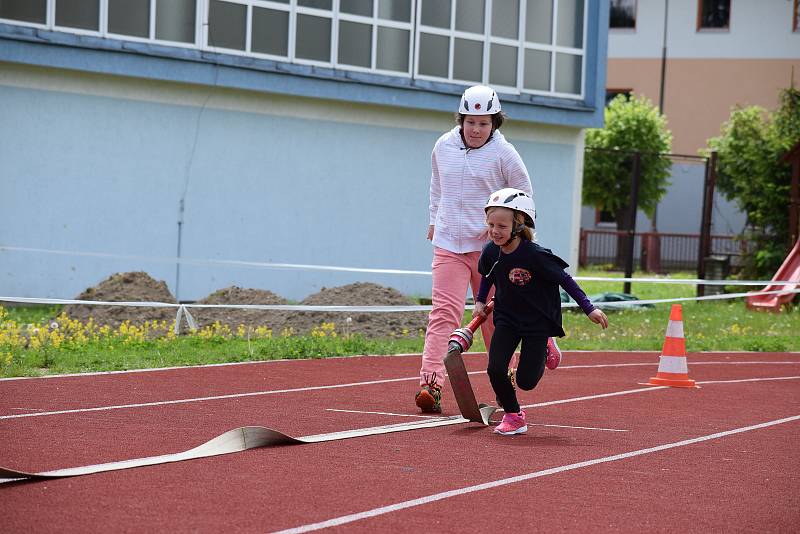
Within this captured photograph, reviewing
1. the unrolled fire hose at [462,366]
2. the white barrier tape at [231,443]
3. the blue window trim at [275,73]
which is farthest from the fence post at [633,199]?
the white barrier tape at [231,443]

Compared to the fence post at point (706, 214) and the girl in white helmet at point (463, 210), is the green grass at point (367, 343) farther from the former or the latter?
the girl in white helmet at point (463, 210)

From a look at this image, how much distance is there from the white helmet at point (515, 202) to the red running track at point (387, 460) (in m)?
1.41

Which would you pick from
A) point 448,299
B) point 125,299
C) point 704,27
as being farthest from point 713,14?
point 448,299

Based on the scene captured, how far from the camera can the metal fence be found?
48.3 m

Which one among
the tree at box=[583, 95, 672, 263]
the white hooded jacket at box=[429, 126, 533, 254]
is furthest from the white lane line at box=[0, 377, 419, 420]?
the tree at box=[583, 95, 672, 263]

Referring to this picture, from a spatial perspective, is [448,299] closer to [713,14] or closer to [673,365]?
[673,365]

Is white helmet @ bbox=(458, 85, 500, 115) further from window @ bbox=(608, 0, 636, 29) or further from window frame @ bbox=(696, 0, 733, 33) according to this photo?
window @ bbox=(608, 0, 636, 29)

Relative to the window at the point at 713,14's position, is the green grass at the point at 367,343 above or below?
below

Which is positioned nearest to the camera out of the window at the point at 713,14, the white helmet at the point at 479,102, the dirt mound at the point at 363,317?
the white helmet at the point at 479,102

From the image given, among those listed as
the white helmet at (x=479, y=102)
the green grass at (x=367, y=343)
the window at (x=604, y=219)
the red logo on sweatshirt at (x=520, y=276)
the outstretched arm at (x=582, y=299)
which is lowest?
the green grass at (x=367, y=343)

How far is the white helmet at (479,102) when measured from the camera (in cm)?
976

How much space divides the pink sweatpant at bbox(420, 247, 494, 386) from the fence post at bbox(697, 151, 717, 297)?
19.5 m

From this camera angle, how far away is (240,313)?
19766 mm

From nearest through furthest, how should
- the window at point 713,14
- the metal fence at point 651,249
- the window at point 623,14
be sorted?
the metal fence at point 651,249 < the window at point 713,14 < the window at point 623,14
